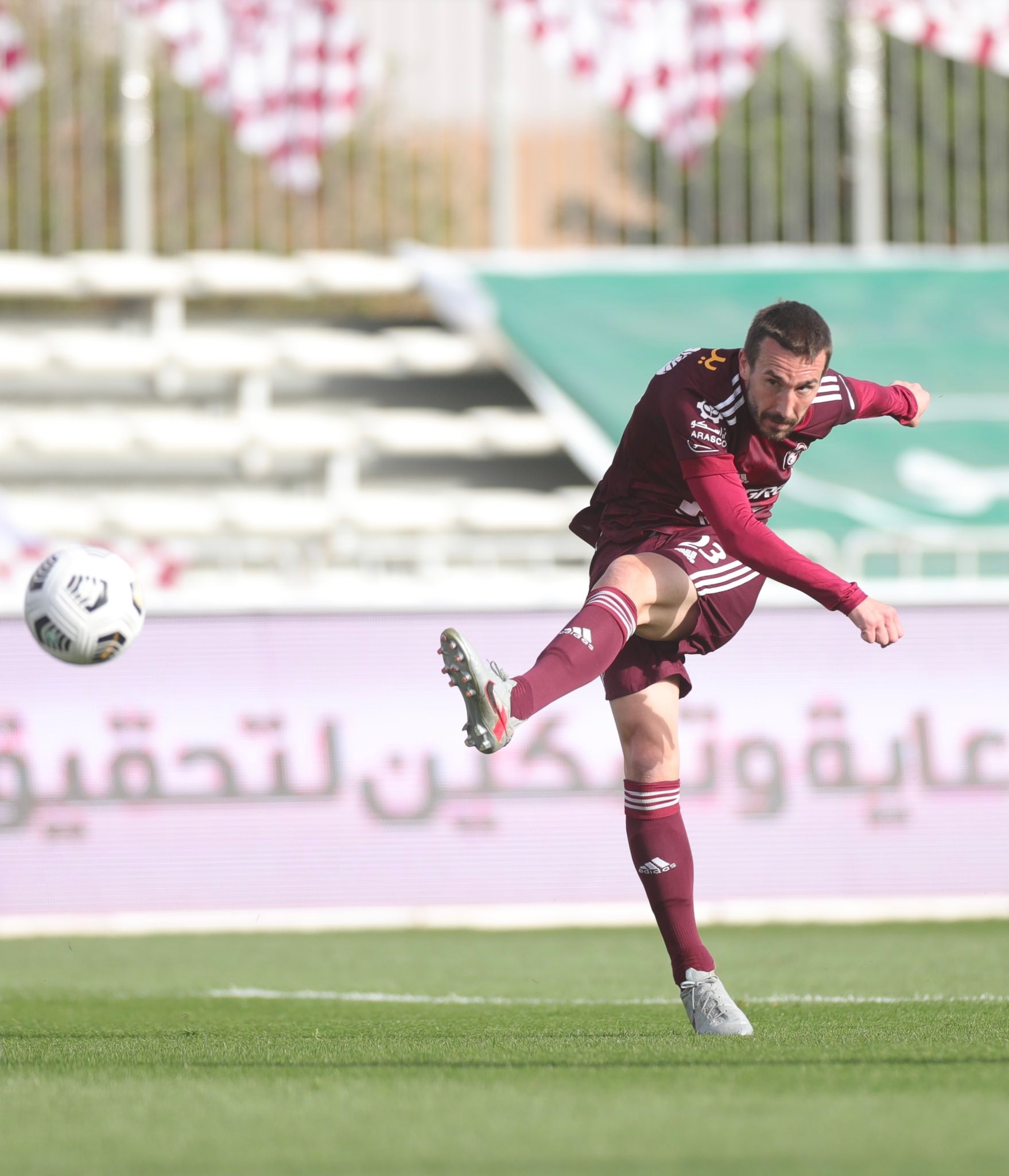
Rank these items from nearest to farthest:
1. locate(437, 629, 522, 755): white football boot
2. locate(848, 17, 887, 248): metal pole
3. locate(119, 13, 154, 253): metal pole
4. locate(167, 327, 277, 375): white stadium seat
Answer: locate(437, 629, 522, 755): white football boot → locate(119, 13, 154, 253): metal pole → locate(848, 17, 887, 248): metal pole → locate(167, 327, 277, 375): white stadium seat

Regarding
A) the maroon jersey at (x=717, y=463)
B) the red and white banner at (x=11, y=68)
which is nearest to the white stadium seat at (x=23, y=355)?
the red and white banner at (x=11, y=68)

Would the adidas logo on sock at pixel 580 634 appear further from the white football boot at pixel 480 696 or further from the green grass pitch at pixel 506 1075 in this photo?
the green grass pitch at pixel 506 1075

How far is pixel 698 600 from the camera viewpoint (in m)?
4.73

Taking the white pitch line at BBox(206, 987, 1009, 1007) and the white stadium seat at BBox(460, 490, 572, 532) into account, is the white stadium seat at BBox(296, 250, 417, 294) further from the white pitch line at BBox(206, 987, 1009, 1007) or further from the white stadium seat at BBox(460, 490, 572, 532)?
the white pitch line at BBox(206, 987, 1009, 1007)

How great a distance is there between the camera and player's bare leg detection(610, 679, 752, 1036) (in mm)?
4656

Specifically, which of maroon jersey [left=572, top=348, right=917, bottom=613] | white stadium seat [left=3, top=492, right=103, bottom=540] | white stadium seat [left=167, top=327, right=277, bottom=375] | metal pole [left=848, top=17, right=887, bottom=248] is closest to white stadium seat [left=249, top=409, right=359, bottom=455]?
white stadium seat [left=167, top=327, right=277, bottom=375]

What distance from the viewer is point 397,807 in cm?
854

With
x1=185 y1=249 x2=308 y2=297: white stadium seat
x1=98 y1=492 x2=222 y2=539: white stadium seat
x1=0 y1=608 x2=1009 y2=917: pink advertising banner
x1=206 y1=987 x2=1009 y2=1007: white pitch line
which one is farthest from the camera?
x1=185 y1=249 x2=308 y2=297: white stadium seat

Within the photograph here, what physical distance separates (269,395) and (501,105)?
324cm

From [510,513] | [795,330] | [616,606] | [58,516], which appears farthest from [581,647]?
[58,516]

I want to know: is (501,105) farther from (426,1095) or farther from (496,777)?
(426,1095)

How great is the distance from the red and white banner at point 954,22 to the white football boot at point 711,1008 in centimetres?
1150

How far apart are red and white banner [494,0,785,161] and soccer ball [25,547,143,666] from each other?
32.7ft

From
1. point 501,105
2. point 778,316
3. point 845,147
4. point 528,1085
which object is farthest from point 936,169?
point 528,1085
